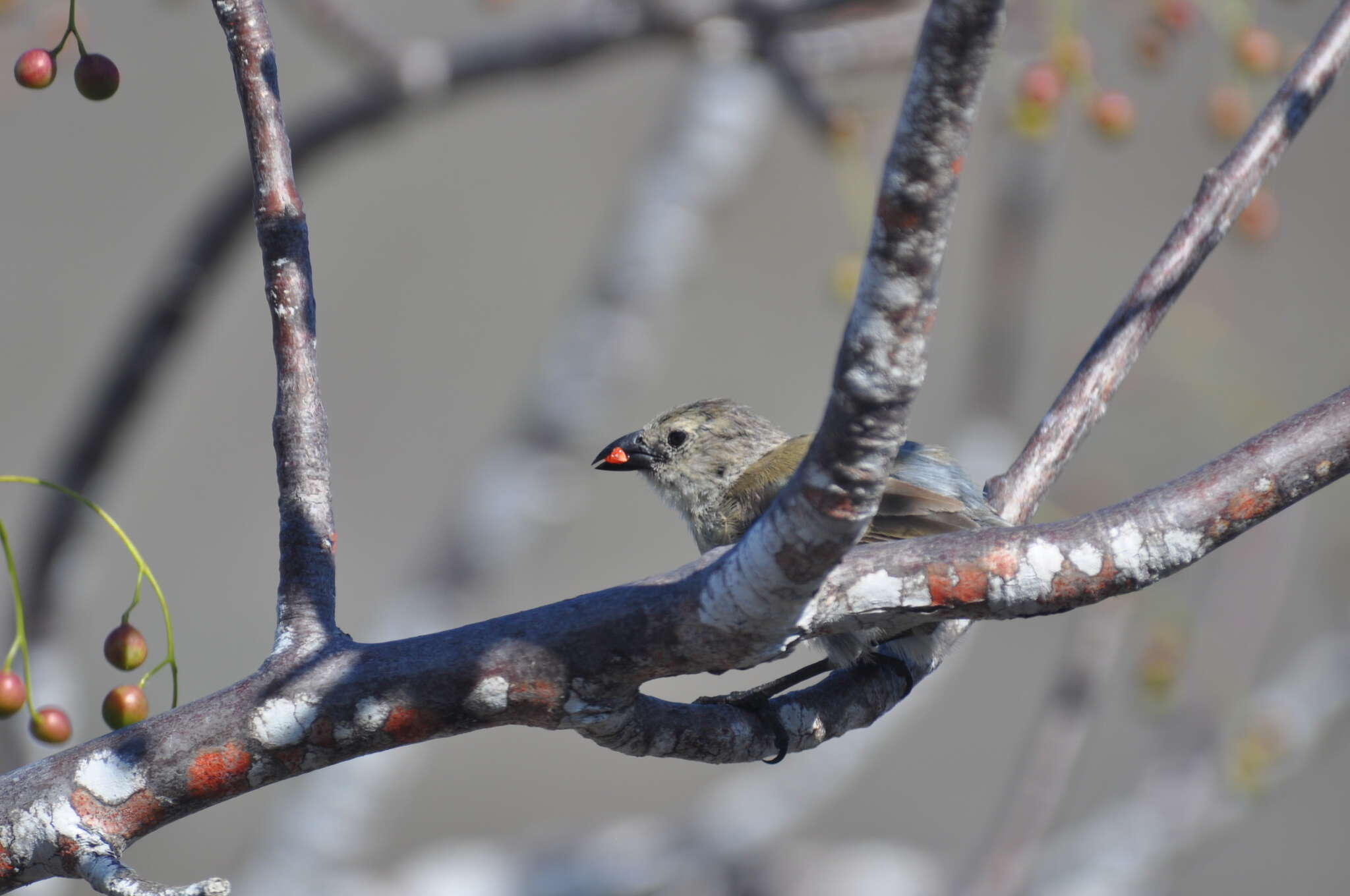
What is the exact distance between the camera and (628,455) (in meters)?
3.65

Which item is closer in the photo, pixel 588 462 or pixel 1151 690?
pixel 1151 690

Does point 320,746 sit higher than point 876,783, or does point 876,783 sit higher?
point 876,783

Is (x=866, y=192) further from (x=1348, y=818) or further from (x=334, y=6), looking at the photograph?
(x=1348, y=818)

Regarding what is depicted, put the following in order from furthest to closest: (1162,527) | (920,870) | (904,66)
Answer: (920,870) → (904,66) → (1162,527)

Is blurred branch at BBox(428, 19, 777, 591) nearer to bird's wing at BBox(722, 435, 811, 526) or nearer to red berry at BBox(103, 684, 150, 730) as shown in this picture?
bird's wing at BBox(722, 435, 811, 526)

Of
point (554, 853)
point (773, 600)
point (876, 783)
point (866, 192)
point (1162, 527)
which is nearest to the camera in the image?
point (773, 600)

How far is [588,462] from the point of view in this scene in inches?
216

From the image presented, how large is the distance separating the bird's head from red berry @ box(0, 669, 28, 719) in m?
1.82

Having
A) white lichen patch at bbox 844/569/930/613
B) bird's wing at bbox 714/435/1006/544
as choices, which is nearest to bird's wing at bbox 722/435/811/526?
bird's wing at bbox 714/435/1006/544

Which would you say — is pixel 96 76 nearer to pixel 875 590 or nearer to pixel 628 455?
pixel 875 590

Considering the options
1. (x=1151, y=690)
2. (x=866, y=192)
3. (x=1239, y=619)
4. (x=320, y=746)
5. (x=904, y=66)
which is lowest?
(x=320, y=746)

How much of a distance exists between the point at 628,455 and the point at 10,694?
1.94 meters

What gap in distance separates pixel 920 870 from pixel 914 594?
4.65m

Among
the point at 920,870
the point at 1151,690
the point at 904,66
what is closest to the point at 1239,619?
the point at 1151,690
